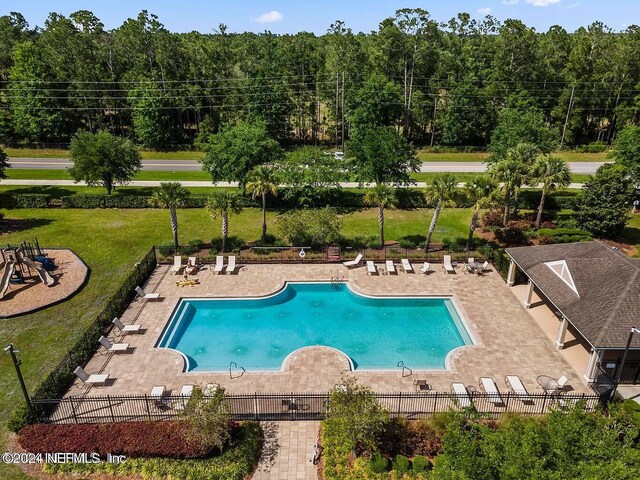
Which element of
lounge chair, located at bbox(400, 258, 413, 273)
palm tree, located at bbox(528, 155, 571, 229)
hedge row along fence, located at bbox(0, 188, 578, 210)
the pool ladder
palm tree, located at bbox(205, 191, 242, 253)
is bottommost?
the pool ladder

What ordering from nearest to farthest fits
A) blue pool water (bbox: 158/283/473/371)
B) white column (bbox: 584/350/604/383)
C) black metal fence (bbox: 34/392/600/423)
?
black metal fence (bbox: 34/392/600/423) < white column (bbox: 584/350/604/383) < blue pool water (bbox: 158/283/473/371)

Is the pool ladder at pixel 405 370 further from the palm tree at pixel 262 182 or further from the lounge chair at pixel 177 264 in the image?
the lounge chair at pixel 177 264

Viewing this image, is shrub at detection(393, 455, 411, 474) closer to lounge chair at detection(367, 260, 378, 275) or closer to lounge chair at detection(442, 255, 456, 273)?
lounge chair at detection(367, 260, 378, 275)

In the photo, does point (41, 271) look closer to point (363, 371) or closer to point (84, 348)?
point (84, 348)

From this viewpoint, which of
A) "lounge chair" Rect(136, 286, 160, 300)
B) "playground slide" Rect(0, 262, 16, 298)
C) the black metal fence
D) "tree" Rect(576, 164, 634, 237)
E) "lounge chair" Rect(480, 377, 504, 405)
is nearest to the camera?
the black metal fence

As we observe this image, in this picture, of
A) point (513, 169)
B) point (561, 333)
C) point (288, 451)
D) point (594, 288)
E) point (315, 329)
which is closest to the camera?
point (288, 451)

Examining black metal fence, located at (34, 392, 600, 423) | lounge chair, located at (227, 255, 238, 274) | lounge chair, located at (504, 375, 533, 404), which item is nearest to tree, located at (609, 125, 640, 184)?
black metal fence, located at (34, 392, 600, 423)

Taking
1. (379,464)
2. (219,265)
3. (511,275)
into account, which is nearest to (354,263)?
(219,265)
